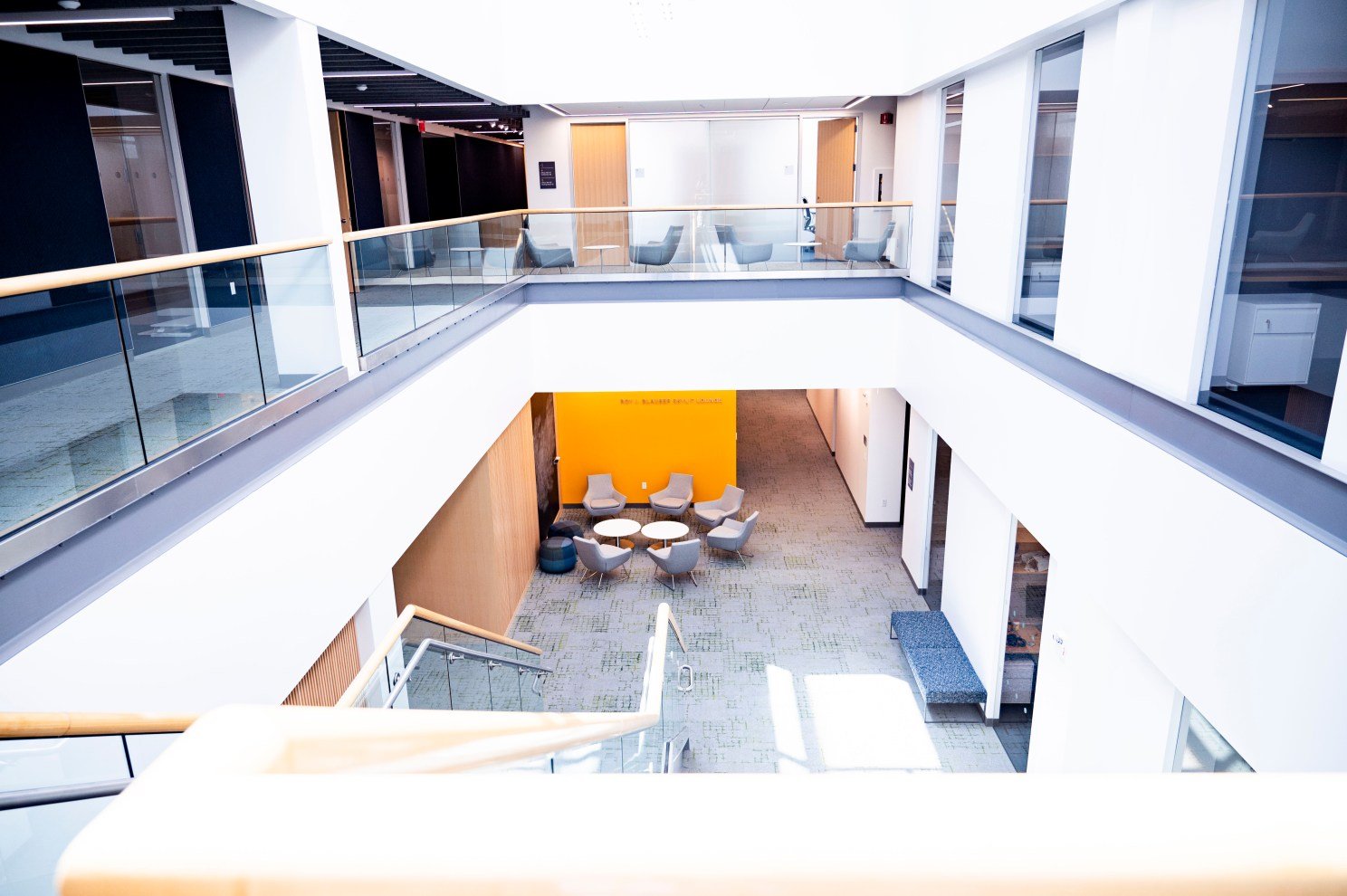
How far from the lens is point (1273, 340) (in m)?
4.12

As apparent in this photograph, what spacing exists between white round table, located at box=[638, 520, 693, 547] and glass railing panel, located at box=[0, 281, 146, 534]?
8858 millimetres

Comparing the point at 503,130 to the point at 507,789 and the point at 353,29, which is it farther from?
the point at 507,789

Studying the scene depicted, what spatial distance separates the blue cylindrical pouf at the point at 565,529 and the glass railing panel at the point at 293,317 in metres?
7.44

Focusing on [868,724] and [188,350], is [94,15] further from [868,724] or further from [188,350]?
[868,724]

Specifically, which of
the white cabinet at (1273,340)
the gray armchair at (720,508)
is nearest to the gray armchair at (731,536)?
the gray armchair at (720,508)

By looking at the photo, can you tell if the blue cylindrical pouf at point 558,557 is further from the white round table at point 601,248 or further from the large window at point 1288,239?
the large window at point 1288,239

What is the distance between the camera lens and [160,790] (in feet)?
1.43

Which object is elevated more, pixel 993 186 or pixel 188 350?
pixel 993 186

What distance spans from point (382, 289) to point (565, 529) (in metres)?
6.92

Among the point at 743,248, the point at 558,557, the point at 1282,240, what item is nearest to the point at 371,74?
the point at 743,248

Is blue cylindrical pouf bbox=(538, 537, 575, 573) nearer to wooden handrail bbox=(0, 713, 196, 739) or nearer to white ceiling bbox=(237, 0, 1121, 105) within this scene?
white ceiling bbox=(237, 0, 1121, 105)

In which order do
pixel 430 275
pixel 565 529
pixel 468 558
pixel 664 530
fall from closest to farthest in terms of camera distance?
pixel 430 275 < pixel 468 558 < pixel 664 530 < pixel 565 529

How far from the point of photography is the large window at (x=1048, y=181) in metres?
6.25

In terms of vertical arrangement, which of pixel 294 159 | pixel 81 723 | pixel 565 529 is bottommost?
pixel 565 529
